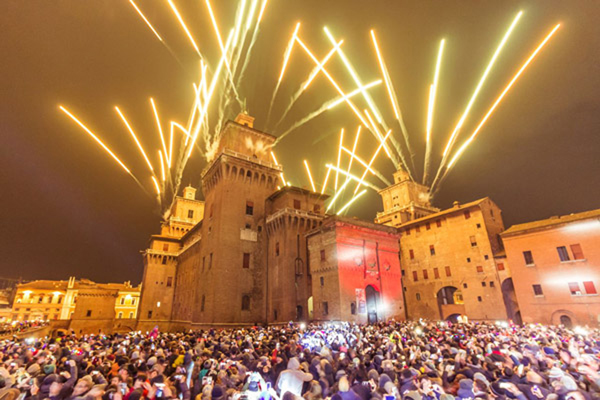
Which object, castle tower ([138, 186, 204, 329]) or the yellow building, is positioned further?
the yellow building

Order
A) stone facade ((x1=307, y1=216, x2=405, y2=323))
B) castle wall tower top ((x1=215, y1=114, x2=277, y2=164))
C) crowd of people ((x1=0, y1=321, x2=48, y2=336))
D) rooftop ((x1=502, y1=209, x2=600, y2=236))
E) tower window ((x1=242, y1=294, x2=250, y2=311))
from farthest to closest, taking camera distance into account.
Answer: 1. castle wall tower top ((x1=215, y1=114, x2=277, y2=164))
2. crowd of people ((x1=0, y1=321, x2=48, y2=336))
3. tower window ((x1=242, y1=294, x2=250, y2=311))
4. rooftop ((x1=502, y1=209, x2=600, y2=236))
5. stone facade ((x1=307, y1=216, x2=405, y2=323))

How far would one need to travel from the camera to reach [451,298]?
140ft

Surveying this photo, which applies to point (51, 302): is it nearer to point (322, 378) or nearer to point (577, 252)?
point (322, 378)

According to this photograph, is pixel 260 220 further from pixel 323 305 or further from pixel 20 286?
pixel 20 286

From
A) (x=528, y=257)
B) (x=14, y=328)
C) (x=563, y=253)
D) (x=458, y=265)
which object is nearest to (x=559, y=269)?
(x=563, y=253)

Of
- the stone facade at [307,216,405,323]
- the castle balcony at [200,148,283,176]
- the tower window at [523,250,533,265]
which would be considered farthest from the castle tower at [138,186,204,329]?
the tower window at [523,250,533,265]

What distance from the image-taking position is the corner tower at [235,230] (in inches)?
1353

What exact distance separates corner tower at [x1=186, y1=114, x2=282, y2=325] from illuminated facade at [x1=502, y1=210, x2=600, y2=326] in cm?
3022

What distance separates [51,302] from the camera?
268ft

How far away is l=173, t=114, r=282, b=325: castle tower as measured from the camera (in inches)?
1355

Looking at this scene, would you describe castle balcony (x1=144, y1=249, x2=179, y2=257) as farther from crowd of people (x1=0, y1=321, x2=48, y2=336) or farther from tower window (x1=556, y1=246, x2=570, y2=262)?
tower window (x1=556, y1=246, x2=570, y2=262)

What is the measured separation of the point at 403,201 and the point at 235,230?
4302 cm

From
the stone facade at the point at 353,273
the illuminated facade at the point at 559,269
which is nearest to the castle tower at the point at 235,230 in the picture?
the stone facade at the point at 353,273

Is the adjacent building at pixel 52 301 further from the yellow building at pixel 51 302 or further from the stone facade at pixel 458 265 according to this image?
the stone facade at pixel 458 265
